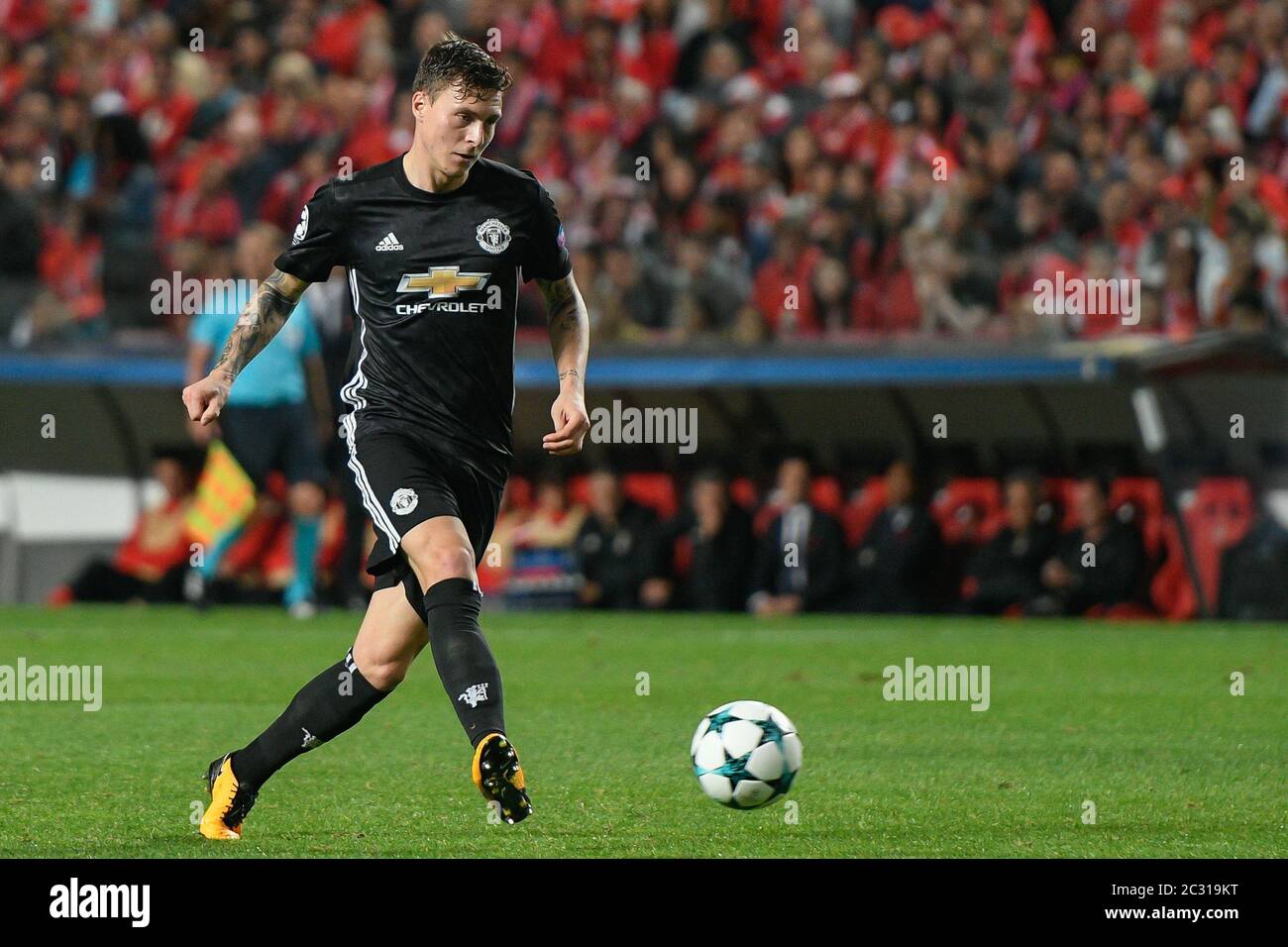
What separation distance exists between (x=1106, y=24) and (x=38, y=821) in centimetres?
1387

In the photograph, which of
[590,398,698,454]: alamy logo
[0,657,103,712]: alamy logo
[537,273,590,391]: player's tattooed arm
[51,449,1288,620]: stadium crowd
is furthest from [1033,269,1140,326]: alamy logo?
[537,273,590,391]: player's tattooed arm

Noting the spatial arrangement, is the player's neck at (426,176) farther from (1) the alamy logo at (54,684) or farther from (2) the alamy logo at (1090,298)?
(2) the alamy logo at (1090,298)

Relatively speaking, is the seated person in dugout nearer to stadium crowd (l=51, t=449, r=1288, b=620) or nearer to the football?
stadium crowd (l=51, t=449, r=1288, b=620)

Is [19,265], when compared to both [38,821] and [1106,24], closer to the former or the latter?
[1106,24]

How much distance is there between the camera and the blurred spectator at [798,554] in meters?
14.6

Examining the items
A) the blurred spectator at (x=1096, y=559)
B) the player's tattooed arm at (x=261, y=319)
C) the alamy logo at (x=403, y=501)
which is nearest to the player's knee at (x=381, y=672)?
the alamy logo at (x=403, y=501)

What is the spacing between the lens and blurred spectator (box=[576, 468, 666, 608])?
15148mm

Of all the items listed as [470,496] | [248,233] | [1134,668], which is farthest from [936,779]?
[248,233]

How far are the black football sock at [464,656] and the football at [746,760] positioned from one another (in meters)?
0.87

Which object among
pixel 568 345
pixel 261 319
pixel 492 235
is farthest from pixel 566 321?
pixel 261 319

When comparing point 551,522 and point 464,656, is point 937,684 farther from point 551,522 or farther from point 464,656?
point 551,522

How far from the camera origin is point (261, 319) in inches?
233

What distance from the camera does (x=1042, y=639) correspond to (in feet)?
40.8
